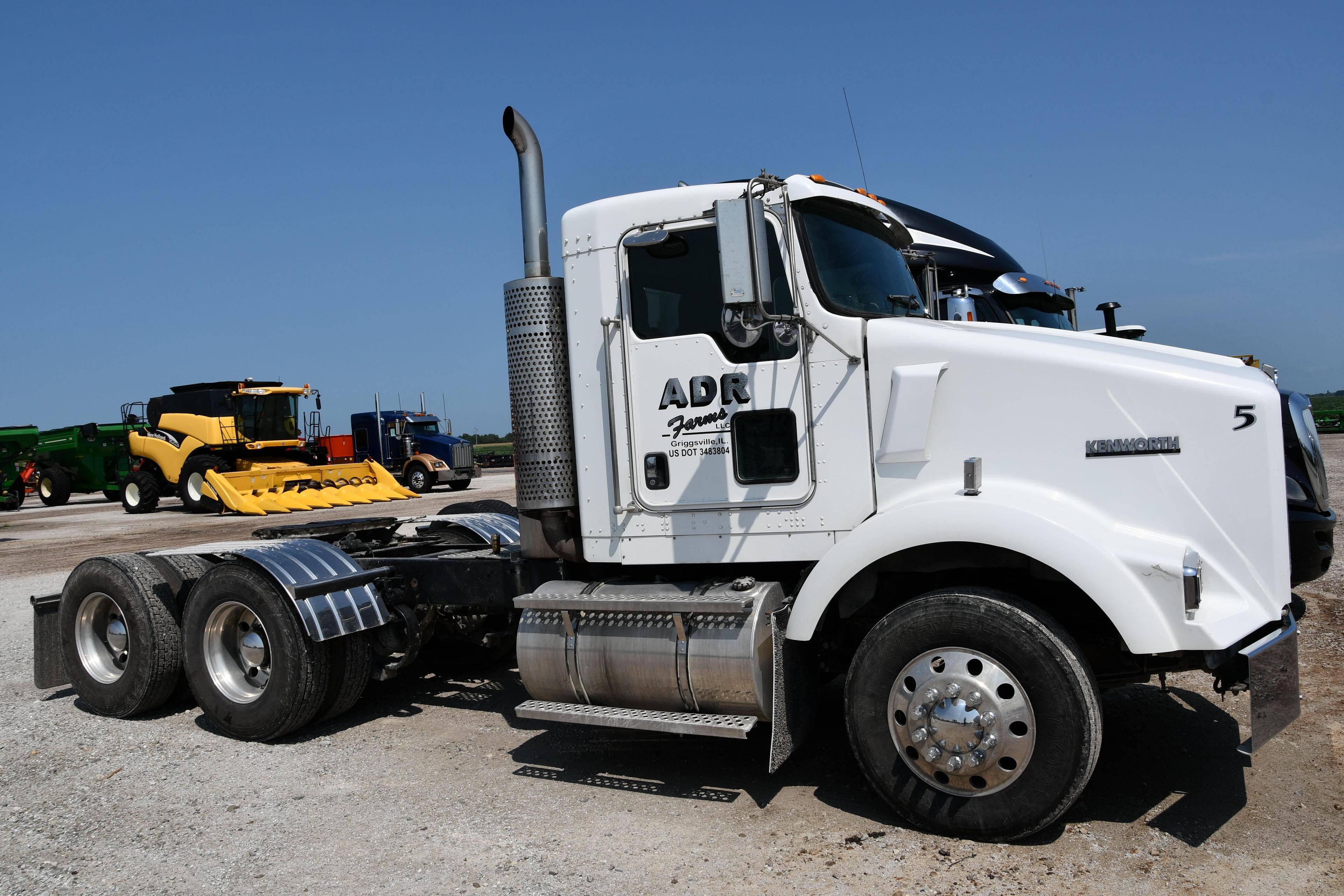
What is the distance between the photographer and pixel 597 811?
4504 mm

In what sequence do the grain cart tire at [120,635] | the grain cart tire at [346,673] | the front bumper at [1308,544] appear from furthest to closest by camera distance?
the grain cart tire at [120,635], the grain cart tire at [346,673], the front bumper at [1308,544]

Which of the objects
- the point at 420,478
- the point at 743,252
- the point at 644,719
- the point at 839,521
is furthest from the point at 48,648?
the point at 420,478

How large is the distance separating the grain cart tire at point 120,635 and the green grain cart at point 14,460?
28956 mm

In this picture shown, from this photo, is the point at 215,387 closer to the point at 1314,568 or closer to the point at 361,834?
the point at 361,834

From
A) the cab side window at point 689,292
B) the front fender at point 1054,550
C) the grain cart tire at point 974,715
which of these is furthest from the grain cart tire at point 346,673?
the grain cart tire at point 974,715

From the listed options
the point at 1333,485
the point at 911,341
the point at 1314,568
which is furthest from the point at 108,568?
the point at 1333,485

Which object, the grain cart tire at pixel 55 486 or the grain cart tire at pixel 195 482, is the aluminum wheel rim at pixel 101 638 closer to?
the grain cart tire at pixel 195 482

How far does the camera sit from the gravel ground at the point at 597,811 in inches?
148

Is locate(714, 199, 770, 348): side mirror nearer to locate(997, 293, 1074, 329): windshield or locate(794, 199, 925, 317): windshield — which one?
locate(794, 199, 925, 317): windshield

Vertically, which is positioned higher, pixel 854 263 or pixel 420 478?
pixel 854 263

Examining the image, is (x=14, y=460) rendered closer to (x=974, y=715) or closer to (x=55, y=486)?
(x=55, y=486)

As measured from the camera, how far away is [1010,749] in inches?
150

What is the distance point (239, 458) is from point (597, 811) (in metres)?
23.6

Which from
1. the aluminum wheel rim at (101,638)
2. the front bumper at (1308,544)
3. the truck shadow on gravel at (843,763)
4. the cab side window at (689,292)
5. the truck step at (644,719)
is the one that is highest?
the cab side window at (689,292)
